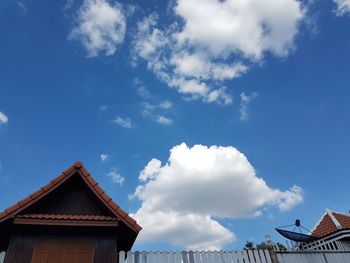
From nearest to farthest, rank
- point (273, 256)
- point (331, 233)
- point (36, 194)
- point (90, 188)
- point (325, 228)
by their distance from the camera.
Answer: point (36, 194) → point (90, 188) → point (273, 256) → point (331, 233) → point (325, 228)

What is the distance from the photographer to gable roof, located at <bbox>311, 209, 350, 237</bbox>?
14516mm

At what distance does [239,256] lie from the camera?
9195 mm

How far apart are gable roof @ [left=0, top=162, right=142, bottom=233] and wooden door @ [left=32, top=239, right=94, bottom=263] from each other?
1.19 m

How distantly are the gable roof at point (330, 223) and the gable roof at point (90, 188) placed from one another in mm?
11393

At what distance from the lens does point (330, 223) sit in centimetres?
1551

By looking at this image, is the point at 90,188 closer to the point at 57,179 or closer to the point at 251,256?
the point at 57,179

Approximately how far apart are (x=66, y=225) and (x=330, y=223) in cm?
1420

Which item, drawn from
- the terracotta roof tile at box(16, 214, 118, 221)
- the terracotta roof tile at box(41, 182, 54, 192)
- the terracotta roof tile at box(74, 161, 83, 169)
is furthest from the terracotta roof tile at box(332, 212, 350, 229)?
the terracotta roof tile at box(41, 182, 54, 192)

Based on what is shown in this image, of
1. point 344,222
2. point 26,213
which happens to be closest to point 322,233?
point 344,222

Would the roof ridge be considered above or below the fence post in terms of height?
above

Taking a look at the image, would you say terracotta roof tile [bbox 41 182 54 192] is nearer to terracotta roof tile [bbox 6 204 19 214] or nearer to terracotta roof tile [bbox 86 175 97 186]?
terracotta roof tile [bbox 6 204 19 214]

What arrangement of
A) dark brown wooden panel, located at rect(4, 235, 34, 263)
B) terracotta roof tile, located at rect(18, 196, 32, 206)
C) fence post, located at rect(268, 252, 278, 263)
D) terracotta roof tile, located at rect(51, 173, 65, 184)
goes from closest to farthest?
dark brown wooden panel, located at rect(4, 235, 34, 263) < terracotta roof tile, located at rect(18, 196, 32, 206) < terracotta roof tile, located at rect(51, 173, 65, 184) < fence post, located at rect(268, 252, 278, 263)

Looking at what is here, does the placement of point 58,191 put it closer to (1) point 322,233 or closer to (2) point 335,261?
(2) point 335,261

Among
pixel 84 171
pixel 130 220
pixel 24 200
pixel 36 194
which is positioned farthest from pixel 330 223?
pixel 24 200
